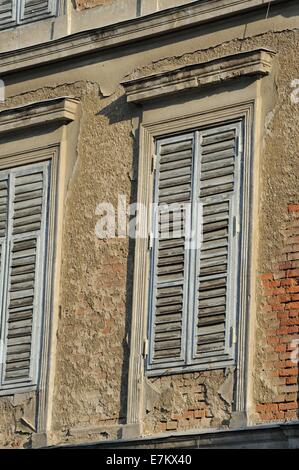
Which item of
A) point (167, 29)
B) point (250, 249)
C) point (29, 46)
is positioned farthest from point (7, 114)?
point (250, 249)

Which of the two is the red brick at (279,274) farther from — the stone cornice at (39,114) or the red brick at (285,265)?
the stone cornice at (39,114)

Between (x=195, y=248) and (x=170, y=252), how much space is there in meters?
0.26

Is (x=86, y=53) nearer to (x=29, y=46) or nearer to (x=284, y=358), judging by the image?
(x=29, y=46)

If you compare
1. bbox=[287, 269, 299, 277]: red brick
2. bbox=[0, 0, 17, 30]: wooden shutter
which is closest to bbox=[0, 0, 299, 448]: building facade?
bbox=[287, 269, 299, 277]: red brick

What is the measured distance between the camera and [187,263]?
1680 cm

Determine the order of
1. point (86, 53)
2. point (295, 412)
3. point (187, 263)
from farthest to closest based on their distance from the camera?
point (86, 53) → point (187, 263) → point (295, 412)

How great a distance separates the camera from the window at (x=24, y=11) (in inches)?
727

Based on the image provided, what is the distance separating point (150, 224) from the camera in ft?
56.2

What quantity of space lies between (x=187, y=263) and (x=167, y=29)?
1.92 meters

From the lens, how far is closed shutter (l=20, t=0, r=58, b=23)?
726 inches

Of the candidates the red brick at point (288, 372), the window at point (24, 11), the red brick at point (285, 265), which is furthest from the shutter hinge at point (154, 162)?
the red brick at point (288, 372)

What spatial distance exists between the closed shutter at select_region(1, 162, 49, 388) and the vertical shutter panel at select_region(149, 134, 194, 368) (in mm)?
1231

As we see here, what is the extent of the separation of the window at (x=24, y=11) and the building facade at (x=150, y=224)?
3 centimetres

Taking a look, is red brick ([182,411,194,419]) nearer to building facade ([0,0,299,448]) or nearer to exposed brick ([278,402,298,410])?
building facade ([0,0,299,448])
